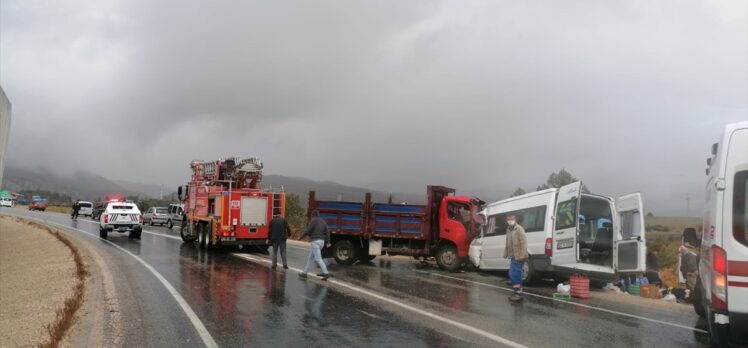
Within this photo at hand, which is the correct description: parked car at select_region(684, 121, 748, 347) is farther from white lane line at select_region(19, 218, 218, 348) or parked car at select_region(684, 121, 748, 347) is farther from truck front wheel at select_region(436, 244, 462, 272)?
truck front wheel at select_region(436, 244, 462, 272)

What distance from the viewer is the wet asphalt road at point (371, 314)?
6.69 m

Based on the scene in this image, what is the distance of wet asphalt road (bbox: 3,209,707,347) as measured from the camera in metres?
6.69

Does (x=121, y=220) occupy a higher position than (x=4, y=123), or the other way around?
(x=4, y=123)

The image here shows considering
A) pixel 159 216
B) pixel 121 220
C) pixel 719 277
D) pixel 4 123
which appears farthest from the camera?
pixel 159 216

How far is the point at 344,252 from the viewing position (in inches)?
637

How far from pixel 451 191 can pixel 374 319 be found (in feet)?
29.2

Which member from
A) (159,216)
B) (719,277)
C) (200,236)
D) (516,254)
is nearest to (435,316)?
(516,254)

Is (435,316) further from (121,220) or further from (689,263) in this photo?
(121,220)

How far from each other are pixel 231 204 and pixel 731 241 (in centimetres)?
1589

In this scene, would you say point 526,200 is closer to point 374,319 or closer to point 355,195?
point 355,195

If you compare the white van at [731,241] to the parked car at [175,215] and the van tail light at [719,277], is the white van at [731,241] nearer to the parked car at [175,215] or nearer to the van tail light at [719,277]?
the van tail light at [719,277]

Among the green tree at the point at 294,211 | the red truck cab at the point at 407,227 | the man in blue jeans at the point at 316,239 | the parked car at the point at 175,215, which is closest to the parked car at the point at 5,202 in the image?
the green tree at the point at 294,211

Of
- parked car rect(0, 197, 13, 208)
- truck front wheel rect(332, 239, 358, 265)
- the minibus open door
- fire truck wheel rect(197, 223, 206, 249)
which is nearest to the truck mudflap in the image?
fire truck wheel rect(197, 223, 206, 249)

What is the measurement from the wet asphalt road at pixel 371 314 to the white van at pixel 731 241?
149 cm
